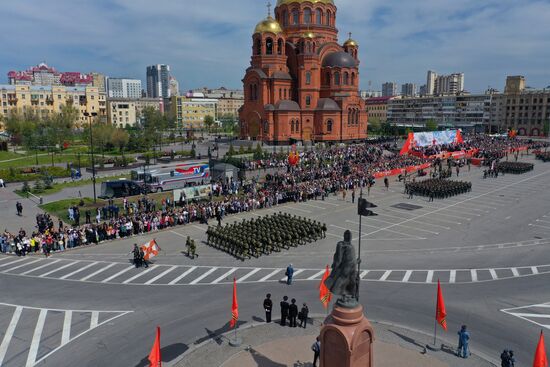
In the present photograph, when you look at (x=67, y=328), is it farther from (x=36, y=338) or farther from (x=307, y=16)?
(x=307, y=16)

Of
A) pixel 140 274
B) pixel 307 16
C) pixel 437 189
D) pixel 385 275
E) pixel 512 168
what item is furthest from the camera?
pixel 307 16

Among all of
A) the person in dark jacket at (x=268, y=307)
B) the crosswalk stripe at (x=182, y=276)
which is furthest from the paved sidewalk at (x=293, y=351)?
the crosswalk stripe at (x=182, y=276)

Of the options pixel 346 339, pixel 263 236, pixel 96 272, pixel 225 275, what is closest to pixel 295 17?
pixel 263 236

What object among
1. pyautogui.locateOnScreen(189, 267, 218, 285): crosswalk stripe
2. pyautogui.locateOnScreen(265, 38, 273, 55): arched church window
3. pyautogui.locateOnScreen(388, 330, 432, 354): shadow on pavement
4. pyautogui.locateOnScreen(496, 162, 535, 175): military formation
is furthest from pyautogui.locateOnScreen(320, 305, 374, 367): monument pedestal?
pyautogui.locateOnScreen(265, 38, 273, 55): arched church window

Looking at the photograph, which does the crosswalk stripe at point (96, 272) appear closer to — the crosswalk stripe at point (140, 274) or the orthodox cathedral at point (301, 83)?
the crosswalk stripe at point (140, 274)

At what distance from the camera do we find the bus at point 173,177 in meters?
36.9

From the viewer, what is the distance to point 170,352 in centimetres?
1288

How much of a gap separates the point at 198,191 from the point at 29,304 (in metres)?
17.6

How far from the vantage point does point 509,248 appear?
913 inches

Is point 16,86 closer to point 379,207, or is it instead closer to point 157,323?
point 379,207

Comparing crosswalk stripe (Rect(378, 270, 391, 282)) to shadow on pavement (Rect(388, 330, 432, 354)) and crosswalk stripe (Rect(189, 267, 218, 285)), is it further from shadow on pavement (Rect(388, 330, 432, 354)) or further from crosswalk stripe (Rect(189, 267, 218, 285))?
crosswalk stripe (Rect(189, 267, 218, 285))

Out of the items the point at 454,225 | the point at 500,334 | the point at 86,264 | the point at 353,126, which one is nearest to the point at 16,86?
the point at 353,126

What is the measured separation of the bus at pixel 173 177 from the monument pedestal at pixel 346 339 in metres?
28.3

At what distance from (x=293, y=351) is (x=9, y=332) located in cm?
957
